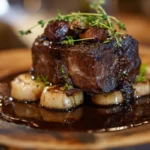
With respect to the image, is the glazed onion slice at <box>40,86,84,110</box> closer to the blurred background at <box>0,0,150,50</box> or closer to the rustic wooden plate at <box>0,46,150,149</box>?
the rustic wooden plate at <box>0,46,150,149</box>

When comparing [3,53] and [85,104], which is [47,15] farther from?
[85,104]

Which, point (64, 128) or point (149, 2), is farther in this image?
point (149, 2)

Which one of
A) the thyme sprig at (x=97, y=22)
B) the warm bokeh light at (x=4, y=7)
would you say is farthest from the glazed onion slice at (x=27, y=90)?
the warm bokeh light at (x=4, y=7)

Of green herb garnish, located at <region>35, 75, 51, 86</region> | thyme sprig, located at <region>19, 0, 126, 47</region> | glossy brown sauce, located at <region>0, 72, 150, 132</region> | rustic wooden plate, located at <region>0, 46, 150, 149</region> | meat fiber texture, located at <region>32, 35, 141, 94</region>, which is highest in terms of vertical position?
thyme sprig, located at <region>19, 0, 126, 47</region>

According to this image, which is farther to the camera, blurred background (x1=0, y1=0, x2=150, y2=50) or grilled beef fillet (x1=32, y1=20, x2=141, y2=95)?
blurred background (x1=0, y1=0, x2=150, y2=50)

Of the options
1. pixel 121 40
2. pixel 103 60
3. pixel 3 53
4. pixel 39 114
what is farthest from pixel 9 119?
pixel 3 53

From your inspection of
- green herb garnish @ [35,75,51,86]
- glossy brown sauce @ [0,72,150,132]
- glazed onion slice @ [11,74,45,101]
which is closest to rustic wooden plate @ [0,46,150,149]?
glossy brown sauce @ [0,72,150,132]

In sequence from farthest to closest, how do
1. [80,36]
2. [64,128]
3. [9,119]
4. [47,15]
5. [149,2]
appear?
[149,2]
[47,15]
[80,36]
[9,119]
[64,128]
